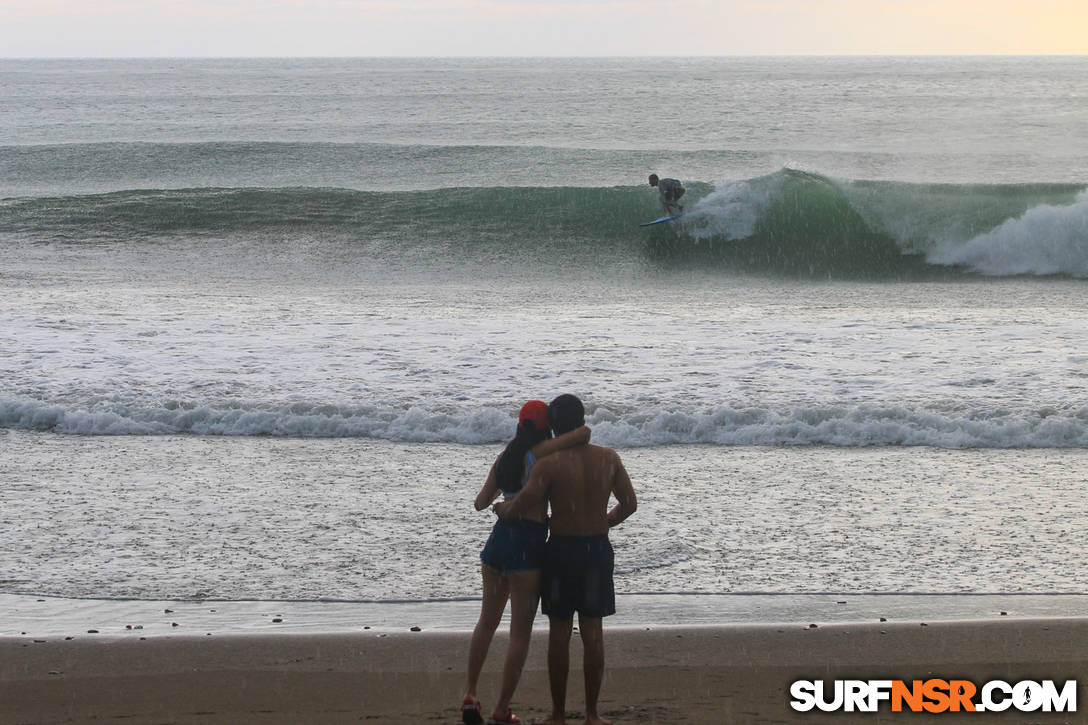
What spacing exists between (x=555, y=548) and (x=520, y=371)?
7185 mm

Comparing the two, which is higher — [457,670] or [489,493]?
[489,493]

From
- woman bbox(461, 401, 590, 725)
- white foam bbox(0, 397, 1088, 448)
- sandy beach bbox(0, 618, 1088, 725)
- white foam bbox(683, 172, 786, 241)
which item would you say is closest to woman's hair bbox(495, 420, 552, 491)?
woman bbox(461, 401, 590, 725)

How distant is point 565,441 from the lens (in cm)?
435

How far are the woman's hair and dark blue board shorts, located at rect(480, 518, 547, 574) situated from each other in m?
0.14

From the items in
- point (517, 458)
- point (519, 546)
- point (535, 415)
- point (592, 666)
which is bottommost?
point (592, 666)

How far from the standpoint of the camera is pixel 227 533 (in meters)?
7.12

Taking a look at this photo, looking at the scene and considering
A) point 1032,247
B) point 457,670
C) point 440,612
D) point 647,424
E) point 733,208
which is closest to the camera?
point 457,670

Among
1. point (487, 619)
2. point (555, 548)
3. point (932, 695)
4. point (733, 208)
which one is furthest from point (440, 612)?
point (733, 208)

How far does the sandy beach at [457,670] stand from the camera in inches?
179

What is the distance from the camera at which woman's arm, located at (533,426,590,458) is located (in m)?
4.35

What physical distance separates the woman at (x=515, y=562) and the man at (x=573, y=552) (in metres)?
0.05

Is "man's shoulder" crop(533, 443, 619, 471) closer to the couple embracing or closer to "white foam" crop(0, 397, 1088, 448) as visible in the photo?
the couple embracing

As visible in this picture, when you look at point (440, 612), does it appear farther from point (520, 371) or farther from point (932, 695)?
point (520, 371)

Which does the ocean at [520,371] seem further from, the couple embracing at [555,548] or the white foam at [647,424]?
the couple embracing at [555,548]
